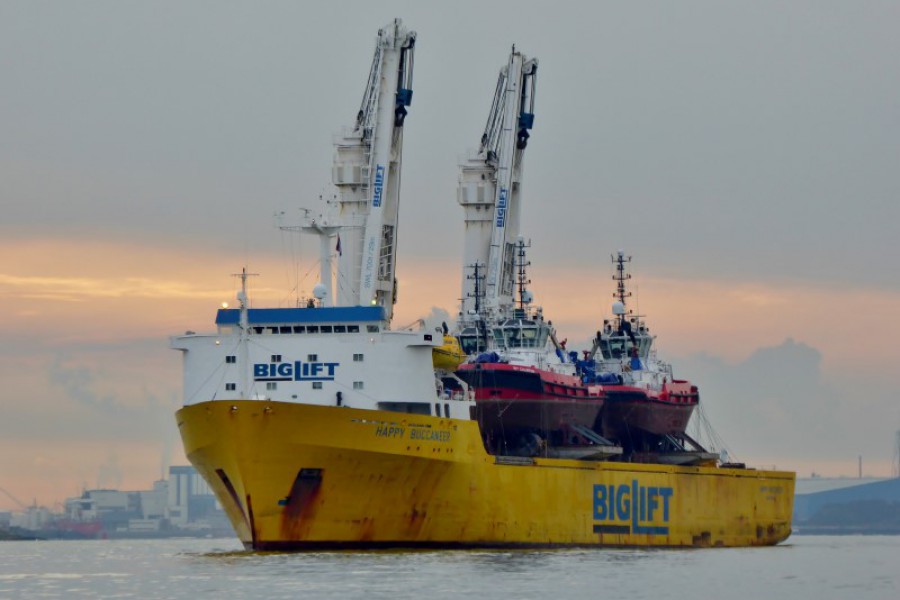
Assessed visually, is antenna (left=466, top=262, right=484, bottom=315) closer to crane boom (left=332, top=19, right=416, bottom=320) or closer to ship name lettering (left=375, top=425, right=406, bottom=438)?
crane boom (left=332, top=19, right=416, bottom=320)

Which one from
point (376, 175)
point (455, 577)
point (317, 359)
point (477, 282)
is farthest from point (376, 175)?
point (455, 577)

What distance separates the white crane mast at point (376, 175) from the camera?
71625mm

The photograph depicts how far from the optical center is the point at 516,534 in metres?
63.1

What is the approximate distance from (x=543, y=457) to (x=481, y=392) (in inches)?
130

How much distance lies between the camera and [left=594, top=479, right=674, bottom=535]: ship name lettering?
230 ft

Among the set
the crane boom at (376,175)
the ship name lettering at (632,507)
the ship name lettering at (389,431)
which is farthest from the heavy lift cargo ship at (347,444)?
the crane boom at (376,175)

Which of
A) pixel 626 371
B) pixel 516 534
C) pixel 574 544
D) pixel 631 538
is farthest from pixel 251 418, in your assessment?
→ pixel 626 371

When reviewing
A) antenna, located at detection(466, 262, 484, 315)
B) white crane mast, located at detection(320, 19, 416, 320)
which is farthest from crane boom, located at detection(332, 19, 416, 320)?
antenna, located at detection(466, 262, 484, 315)

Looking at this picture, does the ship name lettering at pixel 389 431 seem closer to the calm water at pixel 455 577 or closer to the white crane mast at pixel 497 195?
the calm water at pixel 455 577

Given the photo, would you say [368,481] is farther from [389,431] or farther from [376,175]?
[376,175]

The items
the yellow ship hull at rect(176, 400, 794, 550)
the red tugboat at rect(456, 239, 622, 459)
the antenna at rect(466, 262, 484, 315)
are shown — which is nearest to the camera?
the yellow ship hull at rect(176, 400, 794, 550)

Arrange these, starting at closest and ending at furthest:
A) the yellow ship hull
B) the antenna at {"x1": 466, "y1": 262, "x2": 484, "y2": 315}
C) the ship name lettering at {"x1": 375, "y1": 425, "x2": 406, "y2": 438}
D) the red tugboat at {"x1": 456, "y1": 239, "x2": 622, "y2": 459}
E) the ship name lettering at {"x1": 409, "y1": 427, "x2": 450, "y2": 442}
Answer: the yellow ship hull
the ship name lettering at {"x1": 375, "y1": 425, "x2": 406, "y2": 438}
the ship name lettering at {"x1": 409, "y1": 427, "x2": 450, "y2": 442}
the red tugboat at {"x1": 456, "y1": 239, "x2": 622, "y2": 459}
the antenna at {"x1": 466, "y1": 262, "x2": 484, "y2": 315}

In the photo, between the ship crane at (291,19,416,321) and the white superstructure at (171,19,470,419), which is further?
the ship crane at (291,19,416,321)

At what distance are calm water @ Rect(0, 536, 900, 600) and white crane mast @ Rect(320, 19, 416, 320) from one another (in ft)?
43.9
